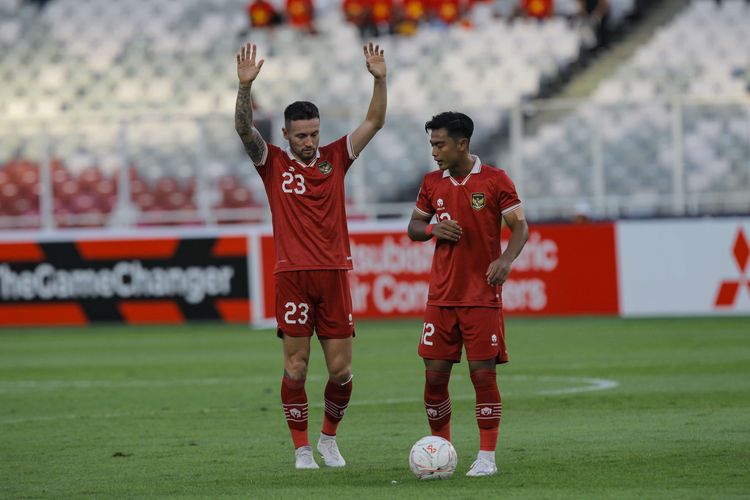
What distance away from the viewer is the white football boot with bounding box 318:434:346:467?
812 cm

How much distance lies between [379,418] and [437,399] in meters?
2.84

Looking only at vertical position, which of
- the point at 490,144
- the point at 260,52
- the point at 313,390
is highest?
the point at 260,52

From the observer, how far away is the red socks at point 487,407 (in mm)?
7531

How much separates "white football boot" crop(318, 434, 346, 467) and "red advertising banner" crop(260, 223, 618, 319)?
1157cm

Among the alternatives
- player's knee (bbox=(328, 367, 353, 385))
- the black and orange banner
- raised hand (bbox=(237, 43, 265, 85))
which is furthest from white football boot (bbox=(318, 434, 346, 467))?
the black and orange banner

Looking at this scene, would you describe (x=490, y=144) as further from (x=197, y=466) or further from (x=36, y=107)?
(x=197, y=466)

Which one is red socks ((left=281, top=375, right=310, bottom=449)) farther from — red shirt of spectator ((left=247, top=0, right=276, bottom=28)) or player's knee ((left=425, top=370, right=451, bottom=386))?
red shirt of spectator ((left=247, top=0, right=276, bottom=28))

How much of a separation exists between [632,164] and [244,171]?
22.1ft

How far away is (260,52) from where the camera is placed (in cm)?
2892

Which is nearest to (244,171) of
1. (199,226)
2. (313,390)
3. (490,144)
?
(199,226)

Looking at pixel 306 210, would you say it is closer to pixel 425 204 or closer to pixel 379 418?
pixel 425 204

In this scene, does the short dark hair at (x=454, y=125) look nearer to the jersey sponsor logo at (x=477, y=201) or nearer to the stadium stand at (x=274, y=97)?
the jersey sponsor logo at (x=477, y=201)

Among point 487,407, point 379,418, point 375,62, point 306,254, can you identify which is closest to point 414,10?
point 379,418

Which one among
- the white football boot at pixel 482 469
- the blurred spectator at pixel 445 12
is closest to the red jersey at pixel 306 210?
the white football boot at pixel 482 469
